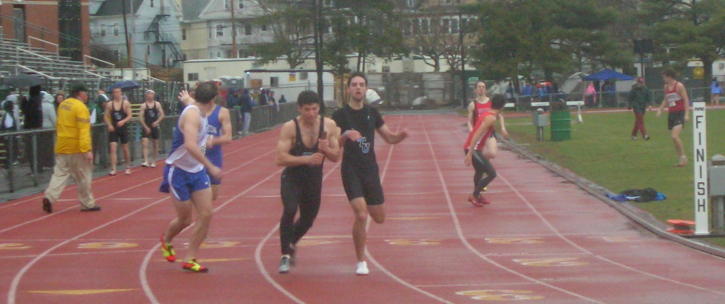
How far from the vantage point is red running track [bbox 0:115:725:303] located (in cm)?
921

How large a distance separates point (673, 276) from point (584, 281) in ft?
2.77

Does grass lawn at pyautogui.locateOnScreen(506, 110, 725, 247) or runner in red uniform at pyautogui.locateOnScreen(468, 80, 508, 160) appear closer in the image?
grass lawn at pyautogui.locateOnScreen(506, 110, 725, 247)

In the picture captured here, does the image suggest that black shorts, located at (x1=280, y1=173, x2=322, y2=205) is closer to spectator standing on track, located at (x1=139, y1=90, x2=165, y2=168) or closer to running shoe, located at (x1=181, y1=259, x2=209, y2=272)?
running shoe, located at (x1=181, y1=259, x2=209, y2=272)

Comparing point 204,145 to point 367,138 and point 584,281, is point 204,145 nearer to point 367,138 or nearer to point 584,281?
point 367,138

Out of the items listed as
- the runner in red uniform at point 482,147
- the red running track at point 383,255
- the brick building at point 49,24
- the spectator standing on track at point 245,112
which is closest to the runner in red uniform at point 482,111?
the runner in red uniform at point 482,147

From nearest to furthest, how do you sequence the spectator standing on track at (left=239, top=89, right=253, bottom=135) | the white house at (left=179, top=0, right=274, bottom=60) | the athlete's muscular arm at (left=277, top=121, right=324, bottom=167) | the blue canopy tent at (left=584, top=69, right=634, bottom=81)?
1. the athlete's muscular arm at (left=277, top=121, right=324, bottom=167)
2. the spectator standing on track at (left=239, top=89, right=253, bottom=135)
3. the blue canopy tent at (left=584, top=69, right=634, bottom=81)
4. the white house at (left=179, top=0, right=274, bottom=60)

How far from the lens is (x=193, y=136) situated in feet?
32.5

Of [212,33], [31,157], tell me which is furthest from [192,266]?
[212,33]

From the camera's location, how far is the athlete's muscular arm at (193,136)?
9.80 meters

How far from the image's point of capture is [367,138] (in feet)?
32.6

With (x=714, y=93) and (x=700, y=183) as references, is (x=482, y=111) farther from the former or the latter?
(x=714, y=93)

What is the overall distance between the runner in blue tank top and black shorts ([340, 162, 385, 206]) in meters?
1.85

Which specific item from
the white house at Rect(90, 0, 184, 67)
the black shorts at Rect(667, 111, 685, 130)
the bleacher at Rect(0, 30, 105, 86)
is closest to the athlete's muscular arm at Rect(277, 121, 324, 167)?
the black shorts at Rect(667, 111, 685, 130)

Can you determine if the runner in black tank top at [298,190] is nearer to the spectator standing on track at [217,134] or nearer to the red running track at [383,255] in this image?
the red running track at [383,255]
